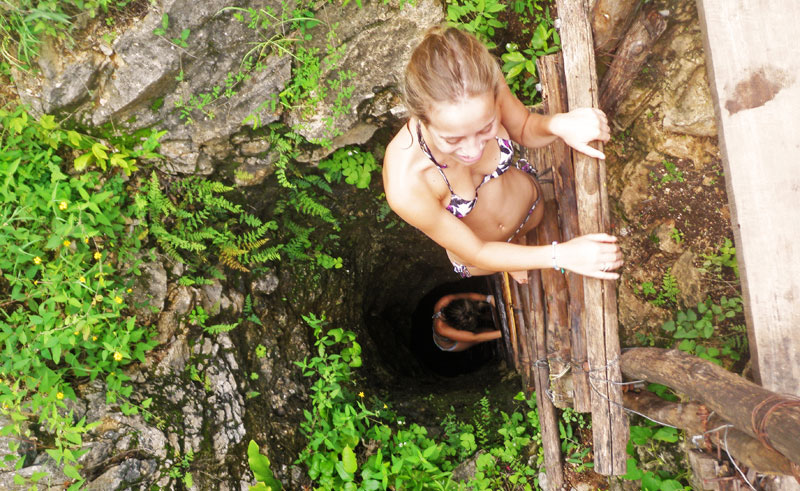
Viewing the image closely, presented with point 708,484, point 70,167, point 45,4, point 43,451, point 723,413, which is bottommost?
point 708,484

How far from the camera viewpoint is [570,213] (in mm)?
3332

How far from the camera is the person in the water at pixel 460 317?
23.7ft

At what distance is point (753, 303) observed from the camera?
2.43m

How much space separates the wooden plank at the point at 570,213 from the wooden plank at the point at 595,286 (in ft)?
0.52

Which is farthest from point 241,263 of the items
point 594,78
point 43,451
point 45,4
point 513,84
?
point 594,78

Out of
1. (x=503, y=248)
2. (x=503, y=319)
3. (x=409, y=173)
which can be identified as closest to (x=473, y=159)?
(x=409, y=173)

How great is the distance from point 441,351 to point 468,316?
3.28ft

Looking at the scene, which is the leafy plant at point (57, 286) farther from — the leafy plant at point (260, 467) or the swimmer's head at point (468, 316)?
the swimmer's head at point (468, 316)

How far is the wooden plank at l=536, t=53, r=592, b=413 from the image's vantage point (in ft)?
9.90

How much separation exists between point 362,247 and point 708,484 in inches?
160

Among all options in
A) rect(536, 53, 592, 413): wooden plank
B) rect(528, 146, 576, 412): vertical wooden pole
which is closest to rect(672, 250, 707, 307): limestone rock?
rect(528, 146, 576, 412): vertical wooden pole

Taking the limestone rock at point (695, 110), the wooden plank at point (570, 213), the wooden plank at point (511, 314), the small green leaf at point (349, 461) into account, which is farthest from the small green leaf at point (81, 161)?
the limestone rock at point (695, 110)

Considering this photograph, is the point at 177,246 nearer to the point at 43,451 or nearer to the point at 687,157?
the point at 43,451

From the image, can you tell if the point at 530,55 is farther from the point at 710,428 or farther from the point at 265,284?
the point at 265,284
